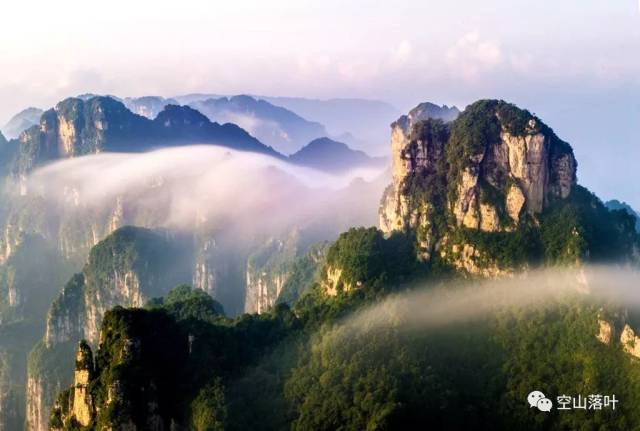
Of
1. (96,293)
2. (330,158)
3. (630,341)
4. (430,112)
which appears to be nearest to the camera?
(630,341)

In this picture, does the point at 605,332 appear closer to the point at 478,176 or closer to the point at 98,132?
the point at 478,176

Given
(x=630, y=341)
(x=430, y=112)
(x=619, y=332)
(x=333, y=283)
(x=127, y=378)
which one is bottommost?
(x=127, y=378)

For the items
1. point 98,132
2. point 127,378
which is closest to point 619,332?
point 127,378

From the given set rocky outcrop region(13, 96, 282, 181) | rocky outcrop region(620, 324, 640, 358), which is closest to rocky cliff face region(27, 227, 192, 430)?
rocky outcrop region(13, 96, 282, 181)

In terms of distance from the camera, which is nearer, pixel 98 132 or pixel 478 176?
pixel 478 176

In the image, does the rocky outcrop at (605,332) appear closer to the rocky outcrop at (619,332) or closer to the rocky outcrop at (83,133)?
the rocky outcrop at (619,332)

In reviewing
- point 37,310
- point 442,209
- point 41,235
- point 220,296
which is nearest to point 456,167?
point 442,209

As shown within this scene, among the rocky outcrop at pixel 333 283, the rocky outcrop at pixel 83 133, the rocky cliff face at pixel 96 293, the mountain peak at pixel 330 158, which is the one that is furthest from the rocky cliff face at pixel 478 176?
the mountain peak at pixel 330 158

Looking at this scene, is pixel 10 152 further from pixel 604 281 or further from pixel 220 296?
pixel 604 281
